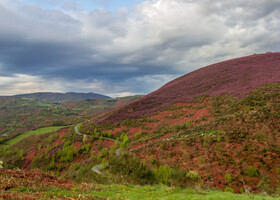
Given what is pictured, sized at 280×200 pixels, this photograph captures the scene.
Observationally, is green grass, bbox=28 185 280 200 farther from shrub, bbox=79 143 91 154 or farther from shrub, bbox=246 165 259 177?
shrub, bbox=79 143 91 154

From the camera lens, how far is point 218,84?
150 ft

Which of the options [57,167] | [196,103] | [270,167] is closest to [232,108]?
[196,103]

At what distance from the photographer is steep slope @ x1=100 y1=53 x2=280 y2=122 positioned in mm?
37728

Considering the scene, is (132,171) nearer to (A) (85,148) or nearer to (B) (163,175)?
(B) (163,175)

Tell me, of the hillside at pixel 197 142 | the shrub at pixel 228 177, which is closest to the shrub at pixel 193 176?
the hillside at pixel 197 142

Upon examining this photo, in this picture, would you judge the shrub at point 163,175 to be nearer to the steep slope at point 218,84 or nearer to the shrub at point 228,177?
the shrub at point 228,177

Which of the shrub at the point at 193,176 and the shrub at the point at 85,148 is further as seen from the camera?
the shrub at the point at 85,148

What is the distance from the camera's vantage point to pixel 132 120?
144 ft

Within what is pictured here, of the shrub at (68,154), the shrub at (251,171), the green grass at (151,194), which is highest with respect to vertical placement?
the green grass at (151,194)

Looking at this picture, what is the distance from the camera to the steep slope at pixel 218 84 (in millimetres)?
37728

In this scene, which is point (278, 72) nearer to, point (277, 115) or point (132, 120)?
point (277, 115)

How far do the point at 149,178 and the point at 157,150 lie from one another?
617 centimetres

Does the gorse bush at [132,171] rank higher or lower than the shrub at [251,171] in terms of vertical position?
lower

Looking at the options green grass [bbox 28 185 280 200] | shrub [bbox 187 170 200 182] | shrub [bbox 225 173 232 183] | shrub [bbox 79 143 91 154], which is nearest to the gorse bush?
shrub [bbox 187 170 200 182]
